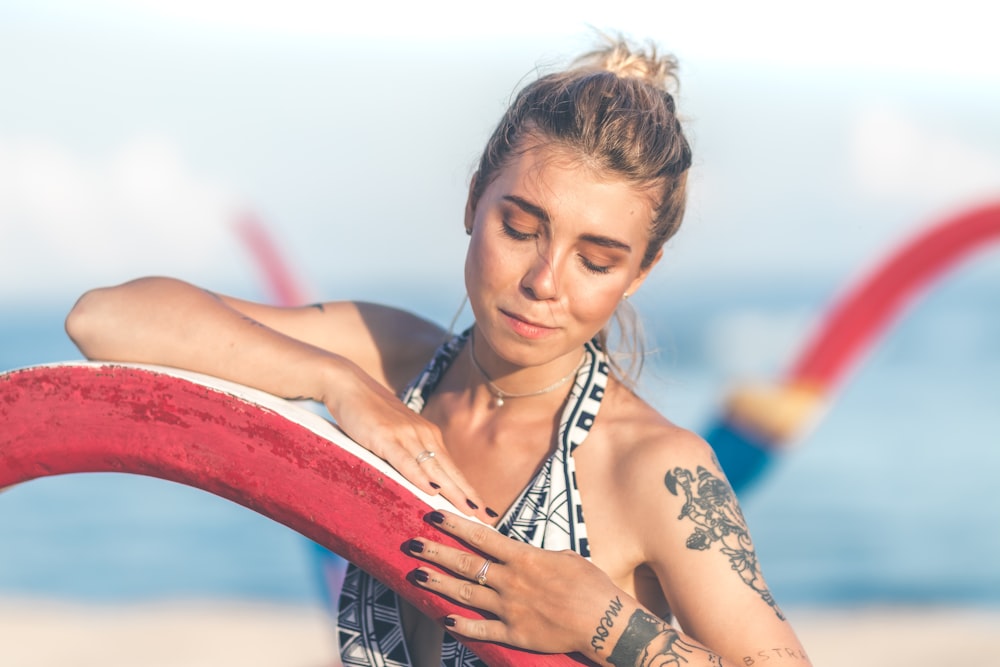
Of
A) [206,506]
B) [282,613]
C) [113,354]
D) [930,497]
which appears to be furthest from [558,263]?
[930,497]

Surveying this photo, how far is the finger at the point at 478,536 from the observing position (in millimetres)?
1635

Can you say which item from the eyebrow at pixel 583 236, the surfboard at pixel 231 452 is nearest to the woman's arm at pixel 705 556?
the surfboard at pixel 231 452

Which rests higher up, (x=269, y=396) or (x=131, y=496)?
(x=269, y=396)

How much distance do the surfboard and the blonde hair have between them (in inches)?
24.4

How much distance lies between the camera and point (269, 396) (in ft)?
5.99

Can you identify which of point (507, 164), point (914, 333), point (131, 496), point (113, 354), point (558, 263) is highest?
point (914, 333)

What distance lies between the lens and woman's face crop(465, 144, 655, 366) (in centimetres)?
187

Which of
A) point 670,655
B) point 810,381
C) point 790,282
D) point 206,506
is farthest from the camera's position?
point 790,282

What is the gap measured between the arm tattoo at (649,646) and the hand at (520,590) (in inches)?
0.9

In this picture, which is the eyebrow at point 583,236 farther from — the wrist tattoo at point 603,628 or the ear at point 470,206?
the wrist tattoo at point 603,628

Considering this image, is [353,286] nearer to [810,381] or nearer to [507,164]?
[810,381]

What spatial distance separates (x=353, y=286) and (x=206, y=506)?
A: 2097 centimetres

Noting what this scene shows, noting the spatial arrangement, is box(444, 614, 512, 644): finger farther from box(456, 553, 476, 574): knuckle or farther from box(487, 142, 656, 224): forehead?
box(487, 142, 656, 224): forehead

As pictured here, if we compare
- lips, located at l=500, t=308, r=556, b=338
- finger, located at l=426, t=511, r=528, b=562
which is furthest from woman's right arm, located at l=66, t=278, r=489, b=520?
lips, located at l=500, t=308, r=556, b=338
